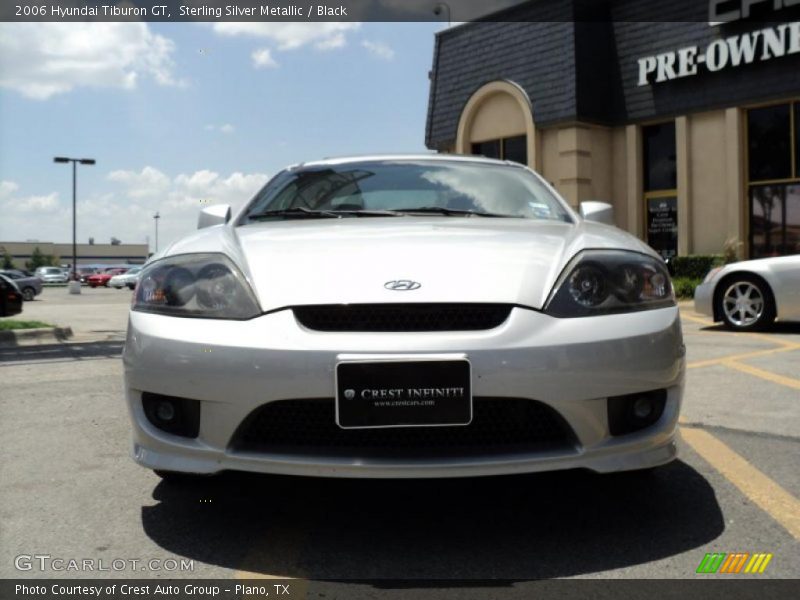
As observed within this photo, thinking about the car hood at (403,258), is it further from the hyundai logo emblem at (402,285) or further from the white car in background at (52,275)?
the white car in background at (52,275)

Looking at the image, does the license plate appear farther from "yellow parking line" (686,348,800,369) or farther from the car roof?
"yellow parking line" (686,348,800,369)

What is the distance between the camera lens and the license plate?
7.30ft

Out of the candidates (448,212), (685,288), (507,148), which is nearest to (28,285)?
(507,148)

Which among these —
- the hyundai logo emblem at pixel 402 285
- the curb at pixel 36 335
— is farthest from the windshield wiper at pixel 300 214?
the curb at pixel 36 335

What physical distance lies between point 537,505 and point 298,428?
3.06 feet

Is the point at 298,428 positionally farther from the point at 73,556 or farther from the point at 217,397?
the point at 73,556

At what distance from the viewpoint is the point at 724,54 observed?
1544 cm

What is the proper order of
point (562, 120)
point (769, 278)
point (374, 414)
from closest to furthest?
point (374, 414)
point (769, 278)
point (562, 120)

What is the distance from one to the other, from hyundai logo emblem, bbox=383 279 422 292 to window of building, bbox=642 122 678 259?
51.5 feet

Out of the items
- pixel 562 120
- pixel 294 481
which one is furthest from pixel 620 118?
pixel 294 481

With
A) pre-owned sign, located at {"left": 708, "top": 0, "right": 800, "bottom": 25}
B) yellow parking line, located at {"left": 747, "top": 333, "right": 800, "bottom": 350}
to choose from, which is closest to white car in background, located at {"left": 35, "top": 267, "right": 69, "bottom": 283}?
pre-owned sign, located at {"left": 708, "top": 0, "right": 800, "bottom": 25}

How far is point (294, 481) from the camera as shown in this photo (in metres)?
3.05

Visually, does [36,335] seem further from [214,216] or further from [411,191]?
[411,191]

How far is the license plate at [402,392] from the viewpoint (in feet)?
7.30
